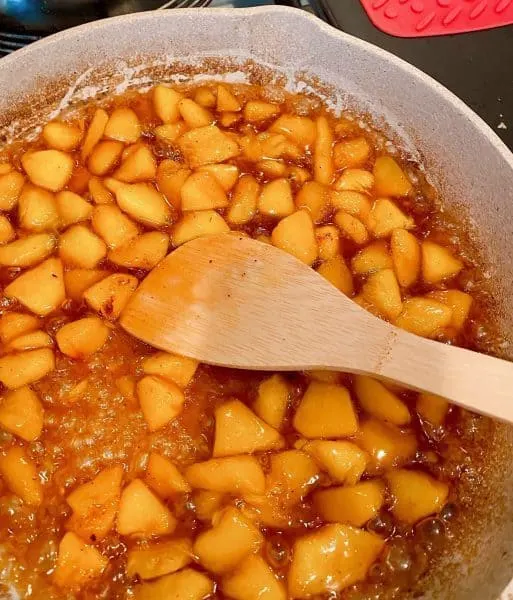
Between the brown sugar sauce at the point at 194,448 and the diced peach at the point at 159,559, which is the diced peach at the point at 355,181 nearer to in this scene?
the brown sugar sauce at the point at 194,448

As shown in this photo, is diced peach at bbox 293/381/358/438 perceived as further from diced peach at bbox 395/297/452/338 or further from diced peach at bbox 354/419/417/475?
diced peach at bbox 395/297/452/338

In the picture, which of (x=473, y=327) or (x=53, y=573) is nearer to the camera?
(x=53, y=573)

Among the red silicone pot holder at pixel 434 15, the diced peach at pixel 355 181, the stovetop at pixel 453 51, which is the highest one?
the red silicone pot holder at pixel 434 15

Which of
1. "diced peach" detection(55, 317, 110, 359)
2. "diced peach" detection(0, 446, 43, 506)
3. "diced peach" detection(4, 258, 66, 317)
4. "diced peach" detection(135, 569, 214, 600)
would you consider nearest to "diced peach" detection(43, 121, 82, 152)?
"diced peach" detection(4, 258, 66, 317)

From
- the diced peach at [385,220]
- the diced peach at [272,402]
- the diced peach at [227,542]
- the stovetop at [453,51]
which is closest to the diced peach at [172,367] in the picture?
the diced peach at [272,402]

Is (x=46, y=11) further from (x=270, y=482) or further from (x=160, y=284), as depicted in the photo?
(x=270, y=482)

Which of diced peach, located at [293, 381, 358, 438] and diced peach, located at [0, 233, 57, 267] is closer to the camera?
diced peach, located at [293, 381, 358, 438]

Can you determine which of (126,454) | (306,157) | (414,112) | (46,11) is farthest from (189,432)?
(46,11)
